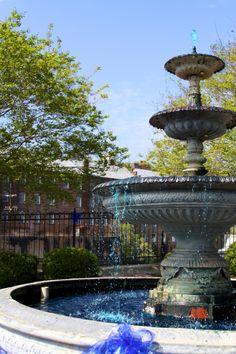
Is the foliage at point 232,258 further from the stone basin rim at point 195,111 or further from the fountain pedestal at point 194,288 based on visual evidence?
the stone basin rim at point 195,111

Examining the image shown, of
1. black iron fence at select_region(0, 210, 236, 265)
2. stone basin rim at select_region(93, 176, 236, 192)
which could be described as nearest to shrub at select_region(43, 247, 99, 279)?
black iron fence at select_region(0, 210, 236, 265)

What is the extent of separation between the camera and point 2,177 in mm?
15938

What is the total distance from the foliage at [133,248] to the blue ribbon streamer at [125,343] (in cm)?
1637

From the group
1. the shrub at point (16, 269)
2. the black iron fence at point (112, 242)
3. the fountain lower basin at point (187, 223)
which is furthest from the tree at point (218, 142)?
the fountain lower basin at point (187, 223)

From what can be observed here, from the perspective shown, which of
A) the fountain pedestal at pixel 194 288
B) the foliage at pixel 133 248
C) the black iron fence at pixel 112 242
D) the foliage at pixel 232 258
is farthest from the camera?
the foliage at pixel 133 248

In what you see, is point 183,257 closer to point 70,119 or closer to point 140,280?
point 140,280

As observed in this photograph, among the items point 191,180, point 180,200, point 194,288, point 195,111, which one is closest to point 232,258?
point 194,288

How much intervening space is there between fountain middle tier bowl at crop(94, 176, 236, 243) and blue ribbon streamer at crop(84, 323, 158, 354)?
2.52 meters

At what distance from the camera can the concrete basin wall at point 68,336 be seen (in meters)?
3.53

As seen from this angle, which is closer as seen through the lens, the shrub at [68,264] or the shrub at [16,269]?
the shrub at [16,269]

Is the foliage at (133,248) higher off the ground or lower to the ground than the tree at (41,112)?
lower

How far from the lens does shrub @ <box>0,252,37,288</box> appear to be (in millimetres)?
12711

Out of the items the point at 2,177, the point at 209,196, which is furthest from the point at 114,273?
the point at 209,196

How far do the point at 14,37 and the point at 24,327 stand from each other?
1177 cm
